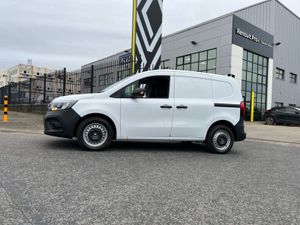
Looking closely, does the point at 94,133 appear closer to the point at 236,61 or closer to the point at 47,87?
the point at 47,87

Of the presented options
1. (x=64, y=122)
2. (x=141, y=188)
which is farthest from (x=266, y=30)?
(x=141, y=188)

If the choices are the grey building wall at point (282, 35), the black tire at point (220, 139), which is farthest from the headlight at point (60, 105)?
the grey building wall at point (282, 35)

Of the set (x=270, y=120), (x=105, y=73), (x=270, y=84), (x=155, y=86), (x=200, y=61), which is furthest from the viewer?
(x=270, y=84)

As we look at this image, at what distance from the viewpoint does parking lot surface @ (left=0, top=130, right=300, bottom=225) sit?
2.89 m

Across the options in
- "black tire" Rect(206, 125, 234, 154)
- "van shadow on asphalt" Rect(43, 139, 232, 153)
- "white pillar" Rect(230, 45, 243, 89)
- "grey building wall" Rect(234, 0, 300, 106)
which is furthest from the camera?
"grey building wall" Rect(234, 0, 300, 106)

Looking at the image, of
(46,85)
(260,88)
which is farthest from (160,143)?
(260,88)

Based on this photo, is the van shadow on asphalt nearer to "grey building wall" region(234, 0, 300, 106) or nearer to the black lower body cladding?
the black lower body cladding

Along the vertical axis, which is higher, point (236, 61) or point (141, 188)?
point (236, 61)

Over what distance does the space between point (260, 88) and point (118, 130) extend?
82.9 feet

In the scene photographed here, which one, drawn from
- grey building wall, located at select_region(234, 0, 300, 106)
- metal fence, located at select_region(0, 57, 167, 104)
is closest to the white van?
metal fence, located at select_region(0, 57, 167, 104)

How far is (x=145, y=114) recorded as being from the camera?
6301 mm

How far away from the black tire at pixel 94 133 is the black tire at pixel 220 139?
2.38 m

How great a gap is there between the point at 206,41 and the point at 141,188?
24709mm

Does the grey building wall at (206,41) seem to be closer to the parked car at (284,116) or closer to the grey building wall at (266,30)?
the grey building wall at (266,30)
